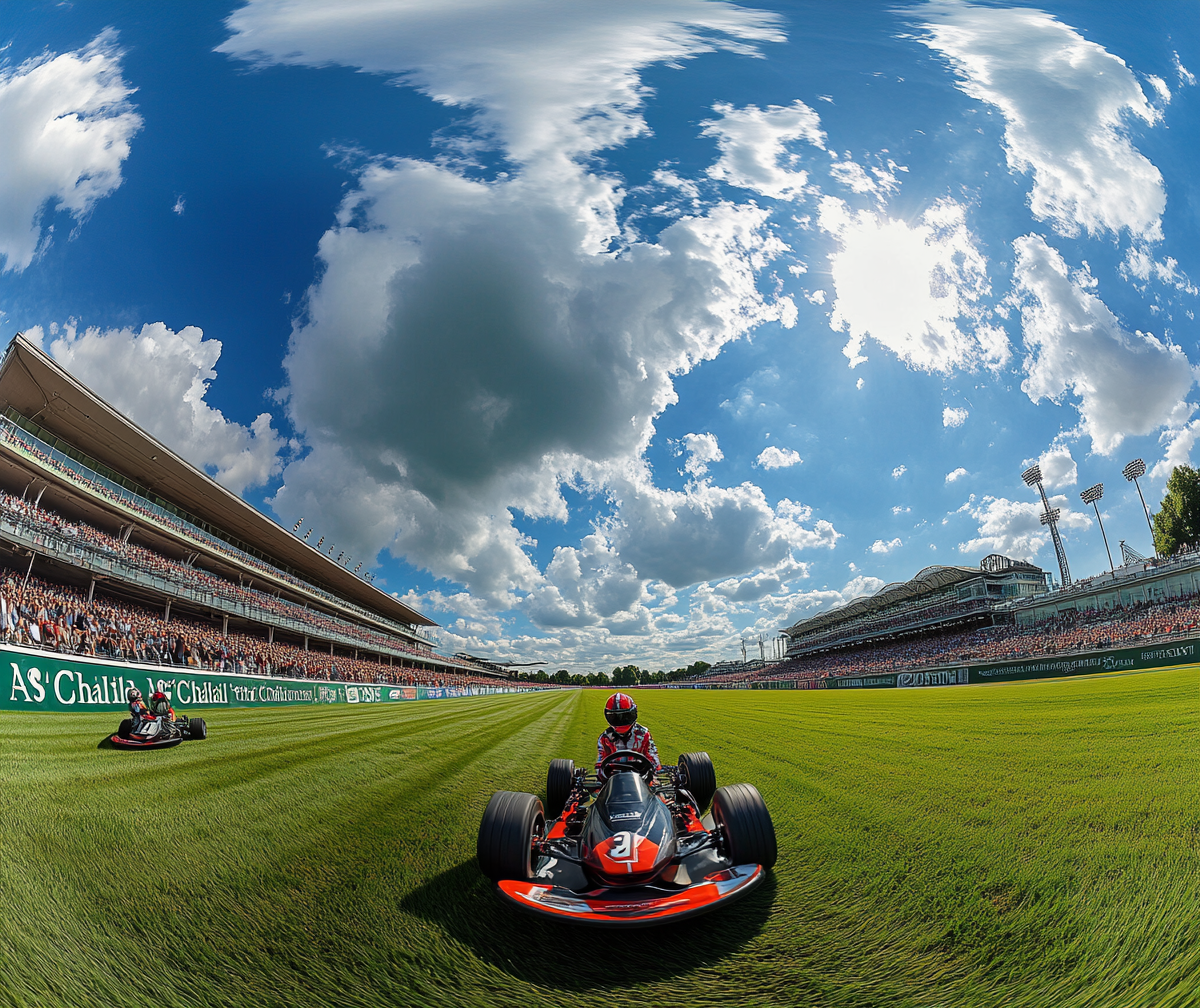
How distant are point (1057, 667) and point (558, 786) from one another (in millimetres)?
35089

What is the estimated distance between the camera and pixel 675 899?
2.68 metres

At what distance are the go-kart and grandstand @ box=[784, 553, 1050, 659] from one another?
66.4 metres

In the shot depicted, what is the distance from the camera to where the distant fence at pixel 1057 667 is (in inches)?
939

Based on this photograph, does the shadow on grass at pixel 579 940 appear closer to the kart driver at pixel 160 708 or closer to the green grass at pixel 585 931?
the green grass at pixel 585 931

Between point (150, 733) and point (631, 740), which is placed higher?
point (150, 733)

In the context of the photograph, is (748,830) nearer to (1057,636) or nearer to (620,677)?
(1057,636)

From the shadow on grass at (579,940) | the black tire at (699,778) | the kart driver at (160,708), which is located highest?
the kart driver at (160,708)

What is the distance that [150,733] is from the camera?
327 inches

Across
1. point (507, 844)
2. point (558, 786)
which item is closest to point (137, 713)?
point (558, 786)

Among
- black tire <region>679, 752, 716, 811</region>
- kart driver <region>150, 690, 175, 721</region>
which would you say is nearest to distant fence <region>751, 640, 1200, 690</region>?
black tire <region>679, 752, 716, 811</region>

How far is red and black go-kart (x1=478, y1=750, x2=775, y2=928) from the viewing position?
2625 mm

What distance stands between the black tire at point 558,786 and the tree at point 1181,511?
73.7 metres

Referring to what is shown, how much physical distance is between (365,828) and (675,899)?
2.96 metres

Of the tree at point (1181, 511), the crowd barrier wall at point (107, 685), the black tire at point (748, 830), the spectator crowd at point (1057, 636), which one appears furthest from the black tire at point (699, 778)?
the tree at point (1181, 511)
